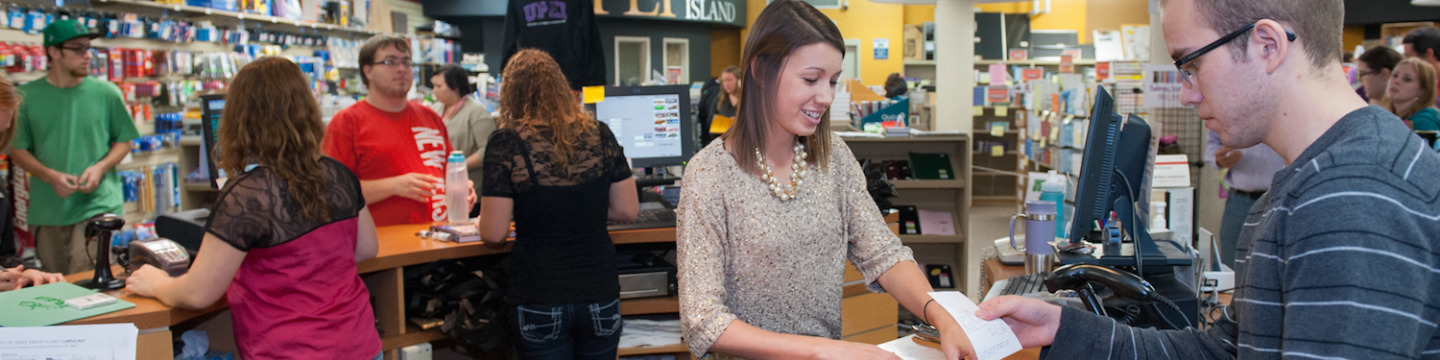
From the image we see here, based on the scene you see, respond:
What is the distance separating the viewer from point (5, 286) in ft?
7.54

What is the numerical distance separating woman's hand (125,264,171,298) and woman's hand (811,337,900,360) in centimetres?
175

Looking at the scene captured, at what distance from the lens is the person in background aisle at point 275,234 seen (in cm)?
210

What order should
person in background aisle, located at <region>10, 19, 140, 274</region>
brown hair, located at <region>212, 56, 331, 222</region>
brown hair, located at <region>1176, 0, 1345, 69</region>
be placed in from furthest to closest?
person in background aisle, located at <region>10, 19, 140, 274</region>
brown hair, located at <region>212, 56, 331, 222</region>
brown hair, located at <region>1176, 0, 1345, 69</region>

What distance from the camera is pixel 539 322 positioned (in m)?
2.61

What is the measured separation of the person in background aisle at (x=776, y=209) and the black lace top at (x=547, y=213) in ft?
3.50

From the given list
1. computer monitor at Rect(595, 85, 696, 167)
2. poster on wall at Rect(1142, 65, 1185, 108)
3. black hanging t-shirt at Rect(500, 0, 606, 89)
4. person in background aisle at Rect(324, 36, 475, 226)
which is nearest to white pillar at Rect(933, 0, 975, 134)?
poster on wall at Rect(1142, 65, 1185, 108)

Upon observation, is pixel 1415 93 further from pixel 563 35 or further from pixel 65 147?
pixel 65 147

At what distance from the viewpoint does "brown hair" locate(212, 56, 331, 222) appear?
217 centimetres

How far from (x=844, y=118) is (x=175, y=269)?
4.87 m

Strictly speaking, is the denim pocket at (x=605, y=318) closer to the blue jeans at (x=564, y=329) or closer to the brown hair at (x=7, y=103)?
the blue jeans at (x=564, y=329)

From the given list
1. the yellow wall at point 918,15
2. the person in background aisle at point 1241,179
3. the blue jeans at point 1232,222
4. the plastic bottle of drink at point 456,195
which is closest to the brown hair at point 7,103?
the plastic bottle of drink at point 456,195

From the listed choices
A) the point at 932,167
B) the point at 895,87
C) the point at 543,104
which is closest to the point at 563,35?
the point at 543,104

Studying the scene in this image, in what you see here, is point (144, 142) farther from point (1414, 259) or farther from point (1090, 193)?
point (1414, 259)

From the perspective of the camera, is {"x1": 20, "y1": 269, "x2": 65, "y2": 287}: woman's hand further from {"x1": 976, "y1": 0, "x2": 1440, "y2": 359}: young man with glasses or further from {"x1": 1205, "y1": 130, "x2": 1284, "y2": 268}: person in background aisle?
{"x1": 1205, "y1": 130, "x2": 1284, "y2": 268}: person in background aisle
